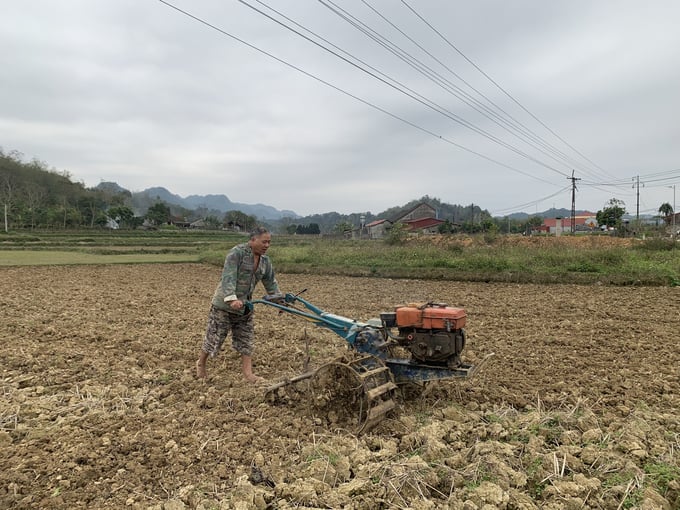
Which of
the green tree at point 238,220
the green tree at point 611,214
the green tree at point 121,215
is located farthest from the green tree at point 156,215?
the green tree at point 611,214

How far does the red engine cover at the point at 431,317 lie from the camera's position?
4289 millimetres

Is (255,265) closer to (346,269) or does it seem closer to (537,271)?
(537,271)

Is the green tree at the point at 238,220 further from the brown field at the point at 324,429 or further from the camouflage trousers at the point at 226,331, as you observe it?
the camouflage trousers at the point at 226,331

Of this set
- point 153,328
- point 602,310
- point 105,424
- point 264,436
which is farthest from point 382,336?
point 602,310

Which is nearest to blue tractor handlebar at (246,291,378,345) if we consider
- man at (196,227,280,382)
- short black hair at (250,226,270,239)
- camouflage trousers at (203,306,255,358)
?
man at (196,227,280,382)

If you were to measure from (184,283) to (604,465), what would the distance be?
15.2 metres

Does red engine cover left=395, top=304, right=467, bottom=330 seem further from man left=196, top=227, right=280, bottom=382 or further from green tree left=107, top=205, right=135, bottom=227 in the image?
green tree left=107, top=205, right=135, bottom=227

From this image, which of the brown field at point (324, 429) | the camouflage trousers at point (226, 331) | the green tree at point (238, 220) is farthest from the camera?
the green tree at point (238, 220)

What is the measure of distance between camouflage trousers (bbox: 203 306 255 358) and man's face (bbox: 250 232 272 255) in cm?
83

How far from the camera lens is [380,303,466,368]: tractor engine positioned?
4.29 m

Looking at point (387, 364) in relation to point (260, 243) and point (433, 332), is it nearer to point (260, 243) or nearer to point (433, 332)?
point (433, 332)

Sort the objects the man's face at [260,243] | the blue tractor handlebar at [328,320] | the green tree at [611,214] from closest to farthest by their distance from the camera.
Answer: the blue tractor handlebar at [328,320]
the man's face at [260,243]
the green tree at [611,214]

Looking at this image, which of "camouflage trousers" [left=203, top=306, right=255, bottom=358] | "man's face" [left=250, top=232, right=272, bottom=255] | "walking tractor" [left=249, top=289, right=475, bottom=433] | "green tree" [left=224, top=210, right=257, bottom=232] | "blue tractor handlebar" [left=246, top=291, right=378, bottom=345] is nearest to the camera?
"walking tractor" [left=249, top=289, right=475, bottom=433]

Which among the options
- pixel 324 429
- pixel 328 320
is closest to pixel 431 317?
pixel 328 320
